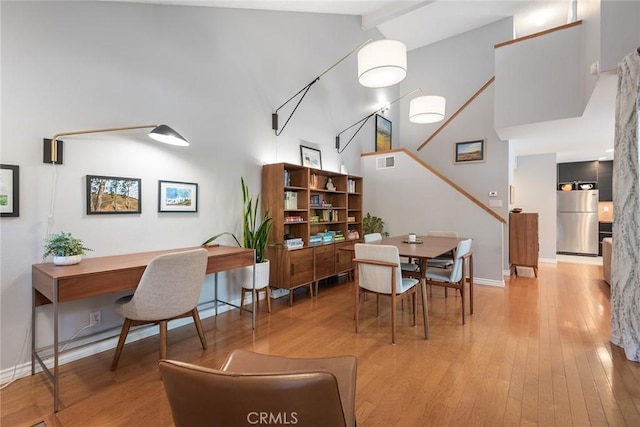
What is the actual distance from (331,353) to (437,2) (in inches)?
234

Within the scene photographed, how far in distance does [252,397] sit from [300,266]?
→ 2.91m

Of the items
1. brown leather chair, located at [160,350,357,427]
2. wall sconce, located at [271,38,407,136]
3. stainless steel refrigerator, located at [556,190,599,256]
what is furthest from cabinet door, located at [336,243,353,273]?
stainless steel refrigerator, located at [556,190,599,256]

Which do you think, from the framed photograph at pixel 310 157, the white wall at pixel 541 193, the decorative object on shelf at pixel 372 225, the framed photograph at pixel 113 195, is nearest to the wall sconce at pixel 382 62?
the framed photograph at pixel 310 157

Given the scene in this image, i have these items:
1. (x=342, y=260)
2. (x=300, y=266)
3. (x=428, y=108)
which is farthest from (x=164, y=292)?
(x=428, y=108)

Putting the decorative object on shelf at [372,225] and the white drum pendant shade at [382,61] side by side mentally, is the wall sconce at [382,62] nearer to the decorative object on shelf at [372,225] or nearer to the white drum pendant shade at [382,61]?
the white drum pendant shade at [382,61]

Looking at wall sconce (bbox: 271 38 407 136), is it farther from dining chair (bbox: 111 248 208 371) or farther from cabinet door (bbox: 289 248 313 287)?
dining chair (bbox: 111 248 208 371)

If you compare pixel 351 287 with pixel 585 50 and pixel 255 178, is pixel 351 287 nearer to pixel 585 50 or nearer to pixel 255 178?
pixel 255 178

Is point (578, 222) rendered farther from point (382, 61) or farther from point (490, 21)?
point (382, 61)

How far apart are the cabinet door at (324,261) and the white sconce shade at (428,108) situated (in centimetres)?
215

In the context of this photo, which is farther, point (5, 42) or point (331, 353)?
point (331, 353)

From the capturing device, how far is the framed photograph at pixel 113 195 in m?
2.29

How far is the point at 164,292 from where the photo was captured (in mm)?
1983

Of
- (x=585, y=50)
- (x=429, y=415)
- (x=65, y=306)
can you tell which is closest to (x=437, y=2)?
(x=585, y=50)

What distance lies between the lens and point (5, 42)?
6.27ft
